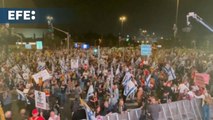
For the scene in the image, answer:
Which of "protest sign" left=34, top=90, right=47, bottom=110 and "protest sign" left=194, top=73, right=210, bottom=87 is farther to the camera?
"protest sign" left=194, top=73, right=210, bottom=87

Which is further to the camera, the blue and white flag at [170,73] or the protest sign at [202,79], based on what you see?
the blue and white flag at [170,73]

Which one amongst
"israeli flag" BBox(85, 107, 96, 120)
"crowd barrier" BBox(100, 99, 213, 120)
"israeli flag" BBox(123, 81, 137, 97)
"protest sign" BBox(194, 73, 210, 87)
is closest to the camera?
"israeli flag" BBox(85, 107, 96, 120)

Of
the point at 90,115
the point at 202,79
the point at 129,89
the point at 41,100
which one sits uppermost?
the point at 202,79

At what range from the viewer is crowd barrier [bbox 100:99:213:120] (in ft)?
42.4

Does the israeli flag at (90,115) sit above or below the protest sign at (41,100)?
below

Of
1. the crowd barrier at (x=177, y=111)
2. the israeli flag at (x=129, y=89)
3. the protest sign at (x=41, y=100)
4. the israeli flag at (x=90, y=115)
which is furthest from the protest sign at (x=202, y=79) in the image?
the protest sign at (x=41, y=100)

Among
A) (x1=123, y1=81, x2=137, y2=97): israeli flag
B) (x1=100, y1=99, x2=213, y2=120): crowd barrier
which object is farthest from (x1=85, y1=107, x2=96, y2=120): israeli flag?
(x1=123, y1=81, x2=137, y2=97): israeli flag

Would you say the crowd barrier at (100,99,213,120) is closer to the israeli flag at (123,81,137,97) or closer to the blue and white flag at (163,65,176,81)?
the israeli flag at (123,81,137,97)

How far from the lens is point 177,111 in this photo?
14.8 meters

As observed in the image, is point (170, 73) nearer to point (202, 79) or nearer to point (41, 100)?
point (202, 79)

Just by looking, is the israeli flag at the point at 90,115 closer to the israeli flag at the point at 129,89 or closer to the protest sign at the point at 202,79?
the protest sign at the point at 202,79

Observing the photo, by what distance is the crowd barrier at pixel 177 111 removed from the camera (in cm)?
1292

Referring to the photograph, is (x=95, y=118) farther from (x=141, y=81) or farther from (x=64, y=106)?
(x=141, y=81)

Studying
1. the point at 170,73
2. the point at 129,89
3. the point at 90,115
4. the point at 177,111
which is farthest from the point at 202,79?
the point at 170,73
